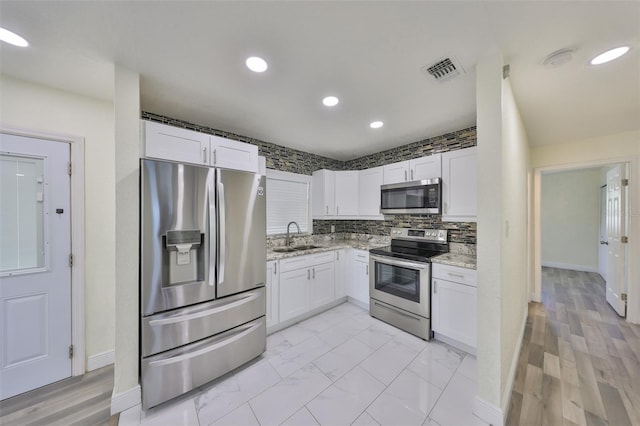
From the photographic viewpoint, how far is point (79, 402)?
1.68 m

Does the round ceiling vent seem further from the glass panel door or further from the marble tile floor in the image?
the glass panel door

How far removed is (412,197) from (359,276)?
1.35 meters

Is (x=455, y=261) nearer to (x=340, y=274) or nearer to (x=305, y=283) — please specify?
(x=340, y=274)

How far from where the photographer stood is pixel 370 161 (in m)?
3.93

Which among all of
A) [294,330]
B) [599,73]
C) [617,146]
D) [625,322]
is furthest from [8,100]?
[625,322]

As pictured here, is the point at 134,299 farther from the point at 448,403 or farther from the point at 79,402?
the point at 448,403

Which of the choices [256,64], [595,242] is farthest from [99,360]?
[595,242]

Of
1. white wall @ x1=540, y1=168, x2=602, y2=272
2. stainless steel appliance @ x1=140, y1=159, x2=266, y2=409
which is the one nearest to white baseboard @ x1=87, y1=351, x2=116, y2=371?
stainless steel appliance @ x1=140, y1=159, x2=266, y2=409

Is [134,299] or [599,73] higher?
[599,73]

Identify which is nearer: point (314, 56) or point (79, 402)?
point (314, 56)

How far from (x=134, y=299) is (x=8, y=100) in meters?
1.80

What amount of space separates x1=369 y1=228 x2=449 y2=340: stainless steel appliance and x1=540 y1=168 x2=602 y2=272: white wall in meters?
4.78

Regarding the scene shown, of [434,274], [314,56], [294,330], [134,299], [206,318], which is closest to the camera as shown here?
[314,56]

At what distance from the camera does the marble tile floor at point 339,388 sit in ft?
5.02
